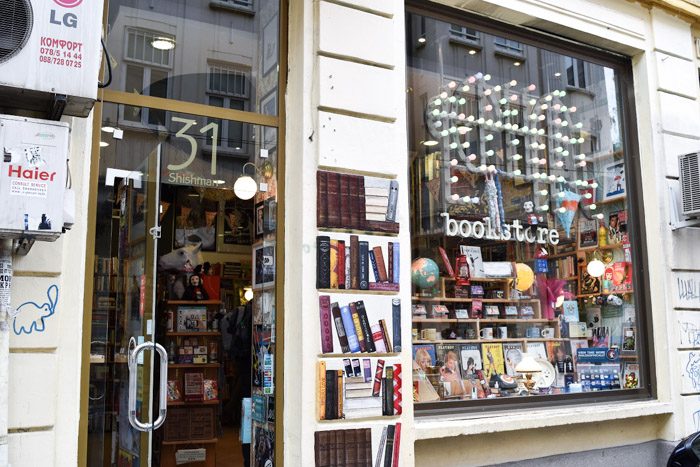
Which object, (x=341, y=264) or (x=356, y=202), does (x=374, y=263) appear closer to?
(x=341, y=264)

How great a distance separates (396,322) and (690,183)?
371 cm

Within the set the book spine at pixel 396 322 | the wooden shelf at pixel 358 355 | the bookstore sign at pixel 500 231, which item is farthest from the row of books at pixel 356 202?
the bookstore sign at pixel 500 231

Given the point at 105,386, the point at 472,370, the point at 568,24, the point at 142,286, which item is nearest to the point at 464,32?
the point at 568,24

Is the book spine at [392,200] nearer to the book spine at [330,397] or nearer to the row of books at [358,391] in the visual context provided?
the row of books at [358,391]

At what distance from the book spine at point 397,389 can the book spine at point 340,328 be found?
449 millimetres

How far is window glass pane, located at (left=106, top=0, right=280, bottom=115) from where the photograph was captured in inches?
193

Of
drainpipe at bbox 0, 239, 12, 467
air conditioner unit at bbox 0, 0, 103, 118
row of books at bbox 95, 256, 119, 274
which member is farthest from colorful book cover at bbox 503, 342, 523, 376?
air conditioner unit at bbox 0, 0, 103, 118

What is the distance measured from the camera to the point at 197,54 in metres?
5.19

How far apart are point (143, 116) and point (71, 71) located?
1.30m

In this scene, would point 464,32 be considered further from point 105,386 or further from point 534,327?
point 105,386

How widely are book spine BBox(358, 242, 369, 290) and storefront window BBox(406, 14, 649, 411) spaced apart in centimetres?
103

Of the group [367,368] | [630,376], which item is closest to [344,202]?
[367,368]

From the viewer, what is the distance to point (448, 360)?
20.0 ft

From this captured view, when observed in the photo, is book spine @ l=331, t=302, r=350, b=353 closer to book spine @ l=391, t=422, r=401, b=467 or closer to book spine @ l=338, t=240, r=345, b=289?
book spine @ l=338, t=240, r=345, b=289
